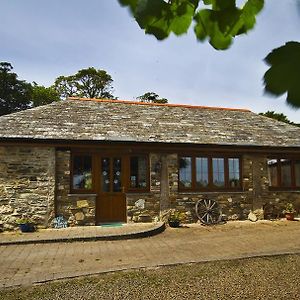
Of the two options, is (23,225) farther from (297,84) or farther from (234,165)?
(297,84)

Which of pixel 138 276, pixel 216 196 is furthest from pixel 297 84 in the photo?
pixel 216 196

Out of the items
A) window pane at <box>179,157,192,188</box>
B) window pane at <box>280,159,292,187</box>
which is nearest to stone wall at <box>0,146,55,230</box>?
window pane at <box>179,157,192,188</box>

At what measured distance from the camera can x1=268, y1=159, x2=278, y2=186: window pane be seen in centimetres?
1506

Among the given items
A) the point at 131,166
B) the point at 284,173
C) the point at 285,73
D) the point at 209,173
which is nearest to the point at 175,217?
the point at 209,173

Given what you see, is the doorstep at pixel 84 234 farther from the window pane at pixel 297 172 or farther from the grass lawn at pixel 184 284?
the window pane at pixel 297 172

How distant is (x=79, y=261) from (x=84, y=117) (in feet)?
24.9

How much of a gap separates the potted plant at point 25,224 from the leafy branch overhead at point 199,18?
11.7 m

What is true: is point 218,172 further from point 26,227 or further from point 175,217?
point 26,227

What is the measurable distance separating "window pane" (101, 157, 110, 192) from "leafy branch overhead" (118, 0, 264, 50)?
1219 cm

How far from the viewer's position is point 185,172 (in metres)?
13.8

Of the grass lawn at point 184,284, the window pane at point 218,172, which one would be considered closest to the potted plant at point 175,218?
the window pane at point 218,172

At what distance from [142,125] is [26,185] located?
5154mm

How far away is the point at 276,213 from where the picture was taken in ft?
48.3

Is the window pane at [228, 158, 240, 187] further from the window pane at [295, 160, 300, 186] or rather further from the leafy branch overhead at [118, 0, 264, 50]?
the leafy branch overhead at [118, 0, 264, 50]
